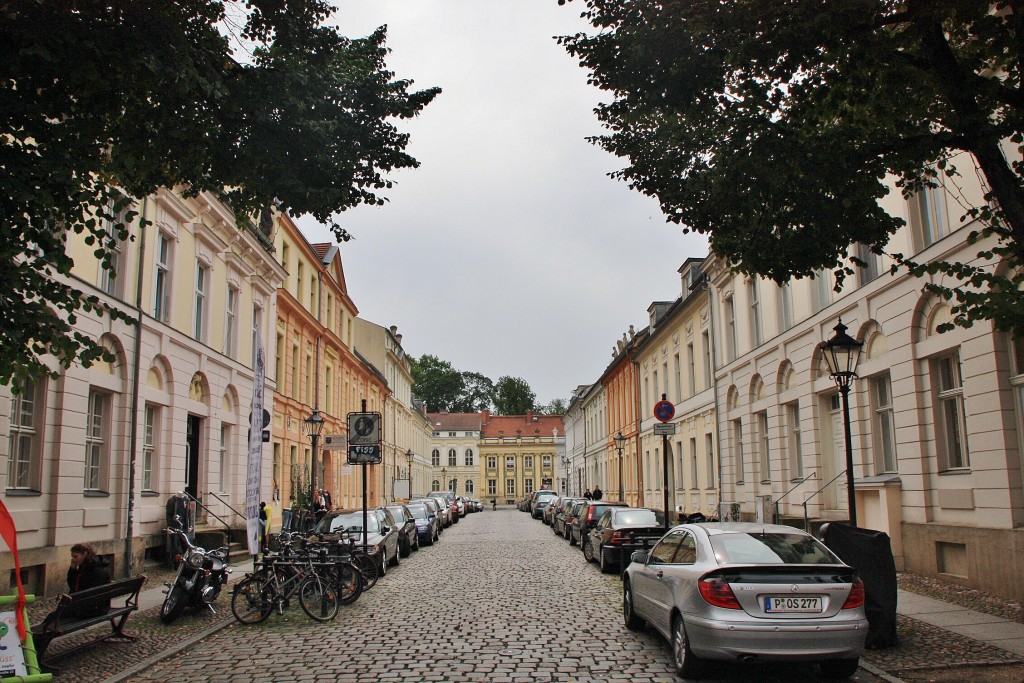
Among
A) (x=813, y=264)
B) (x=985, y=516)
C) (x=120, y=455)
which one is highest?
(x=813, y=264)

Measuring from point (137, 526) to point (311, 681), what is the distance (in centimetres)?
1102

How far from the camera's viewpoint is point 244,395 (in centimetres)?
2514


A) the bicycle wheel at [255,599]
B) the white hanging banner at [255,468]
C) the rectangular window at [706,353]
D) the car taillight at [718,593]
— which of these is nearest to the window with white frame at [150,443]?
the white hanging banner at [255,468]

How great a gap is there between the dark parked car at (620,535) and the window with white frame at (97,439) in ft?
32.3

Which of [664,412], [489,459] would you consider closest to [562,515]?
[664,412]

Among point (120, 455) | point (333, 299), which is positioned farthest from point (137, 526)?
point (333, 299)

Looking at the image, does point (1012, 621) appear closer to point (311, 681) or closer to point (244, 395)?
point (311, 681)

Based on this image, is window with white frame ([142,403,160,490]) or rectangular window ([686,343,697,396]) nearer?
window with white frame ([142,403,160,490])

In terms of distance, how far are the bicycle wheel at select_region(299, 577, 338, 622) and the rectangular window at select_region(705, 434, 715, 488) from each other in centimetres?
1871

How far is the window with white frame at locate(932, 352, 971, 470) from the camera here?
13.3 meters

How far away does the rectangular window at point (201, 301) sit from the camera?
851 inches

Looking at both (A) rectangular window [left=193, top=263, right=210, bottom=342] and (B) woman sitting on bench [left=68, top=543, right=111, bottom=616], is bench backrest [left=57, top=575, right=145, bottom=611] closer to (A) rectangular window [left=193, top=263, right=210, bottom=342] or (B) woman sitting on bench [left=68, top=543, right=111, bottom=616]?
(B) woman sitting on bench [left=68, top=543, right=111, bottom=616]

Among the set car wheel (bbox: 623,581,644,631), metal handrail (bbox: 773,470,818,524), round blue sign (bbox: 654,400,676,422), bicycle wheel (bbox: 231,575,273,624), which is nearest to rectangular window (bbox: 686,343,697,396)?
metal handrail (bbox: 773,470,818,524)

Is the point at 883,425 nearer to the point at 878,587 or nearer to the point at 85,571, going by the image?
the point at 878,587
